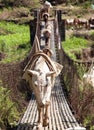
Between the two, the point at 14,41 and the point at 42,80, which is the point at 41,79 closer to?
the point at 42,80

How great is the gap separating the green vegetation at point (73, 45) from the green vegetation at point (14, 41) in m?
1.31

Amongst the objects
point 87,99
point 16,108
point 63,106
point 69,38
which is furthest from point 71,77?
point 69,38

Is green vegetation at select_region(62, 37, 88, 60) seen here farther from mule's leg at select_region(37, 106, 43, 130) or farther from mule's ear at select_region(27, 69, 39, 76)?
mule's ear at select_region(27, 69, 39, 76)

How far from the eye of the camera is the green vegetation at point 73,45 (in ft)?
63.6

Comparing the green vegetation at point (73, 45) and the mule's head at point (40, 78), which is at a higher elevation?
the mule's head at point (40, 78)

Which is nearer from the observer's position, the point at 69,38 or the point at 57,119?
the point at 57,119

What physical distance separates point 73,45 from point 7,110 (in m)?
10.6

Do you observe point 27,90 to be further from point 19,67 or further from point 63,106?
point 63,106

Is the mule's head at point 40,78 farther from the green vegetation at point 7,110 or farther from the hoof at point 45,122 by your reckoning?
the green vegetation at point 7,110

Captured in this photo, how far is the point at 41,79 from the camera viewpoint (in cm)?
721

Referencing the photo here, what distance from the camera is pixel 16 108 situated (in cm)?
1076

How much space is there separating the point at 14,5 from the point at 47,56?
21066 mm

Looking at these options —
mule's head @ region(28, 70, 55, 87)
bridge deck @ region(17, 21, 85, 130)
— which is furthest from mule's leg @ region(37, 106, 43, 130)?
mule's head @ region(28, 70, 55, 87)

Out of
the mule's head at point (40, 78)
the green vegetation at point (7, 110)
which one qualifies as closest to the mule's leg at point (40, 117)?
the mule's head at point (40, 78)
